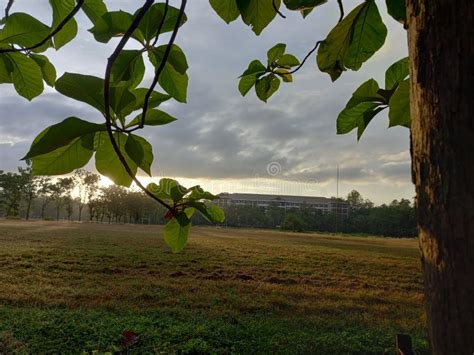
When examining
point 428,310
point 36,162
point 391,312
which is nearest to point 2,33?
point 36,162

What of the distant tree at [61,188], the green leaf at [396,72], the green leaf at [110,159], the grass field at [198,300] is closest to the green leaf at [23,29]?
the green leaf at [110,159]

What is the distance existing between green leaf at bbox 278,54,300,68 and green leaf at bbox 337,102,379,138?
13 cm

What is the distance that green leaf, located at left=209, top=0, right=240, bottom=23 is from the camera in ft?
1.19

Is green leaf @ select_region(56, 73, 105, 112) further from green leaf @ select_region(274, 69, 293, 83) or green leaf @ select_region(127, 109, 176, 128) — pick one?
green leaf @ select_region(274, 69, 293, 83)

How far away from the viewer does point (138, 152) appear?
0.32 meters

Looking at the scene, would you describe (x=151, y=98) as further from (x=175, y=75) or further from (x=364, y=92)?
(x=364, y=92)

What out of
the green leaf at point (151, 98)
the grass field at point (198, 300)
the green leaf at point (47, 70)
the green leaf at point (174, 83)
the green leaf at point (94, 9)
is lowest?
the grass field at point (198, 300)

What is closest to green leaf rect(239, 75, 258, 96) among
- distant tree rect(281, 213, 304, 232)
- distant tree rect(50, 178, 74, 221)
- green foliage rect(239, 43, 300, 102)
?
green foliage rect(239, 43, 300, 102)

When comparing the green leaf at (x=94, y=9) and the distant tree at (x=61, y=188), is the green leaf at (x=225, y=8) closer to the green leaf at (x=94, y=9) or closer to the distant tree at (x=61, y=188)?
the green leaf at (x=94, y=9)

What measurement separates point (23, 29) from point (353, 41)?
0.31m

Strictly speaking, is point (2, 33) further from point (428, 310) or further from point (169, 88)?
point (428, 310)

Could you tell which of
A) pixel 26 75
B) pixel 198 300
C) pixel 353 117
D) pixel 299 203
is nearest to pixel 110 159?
pixel 26 75

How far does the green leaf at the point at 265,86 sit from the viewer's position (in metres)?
0.52

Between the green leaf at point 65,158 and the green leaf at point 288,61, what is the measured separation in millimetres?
292
